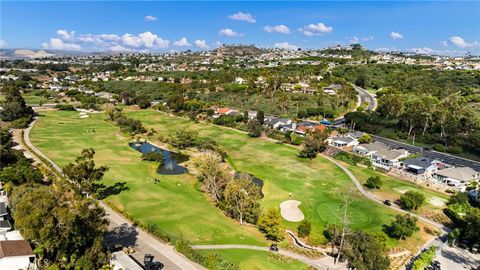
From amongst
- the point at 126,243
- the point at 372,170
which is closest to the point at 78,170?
the point at 126,243

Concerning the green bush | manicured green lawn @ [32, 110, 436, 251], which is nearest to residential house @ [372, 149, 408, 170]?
manicured green lawn @ [32, 110, 436, 251]

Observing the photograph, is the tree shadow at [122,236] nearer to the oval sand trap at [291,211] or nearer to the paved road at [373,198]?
the oval sand trap at [291,211]

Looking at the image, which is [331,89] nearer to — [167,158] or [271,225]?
[167,158]

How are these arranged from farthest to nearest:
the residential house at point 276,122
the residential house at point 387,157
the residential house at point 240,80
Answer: the residential house at point 240,80 → the residential house at point 276,122 → the residential house at point 387,157

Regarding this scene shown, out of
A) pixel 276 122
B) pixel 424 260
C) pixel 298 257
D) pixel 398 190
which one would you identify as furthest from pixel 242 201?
pixel 276 122

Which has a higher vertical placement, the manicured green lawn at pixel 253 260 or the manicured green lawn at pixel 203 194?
the manicured green lawn at pixel 253 260

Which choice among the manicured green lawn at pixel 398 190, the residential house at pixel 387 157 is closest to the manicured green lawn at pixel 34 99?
the manicured green lawn at pixel 398 190
